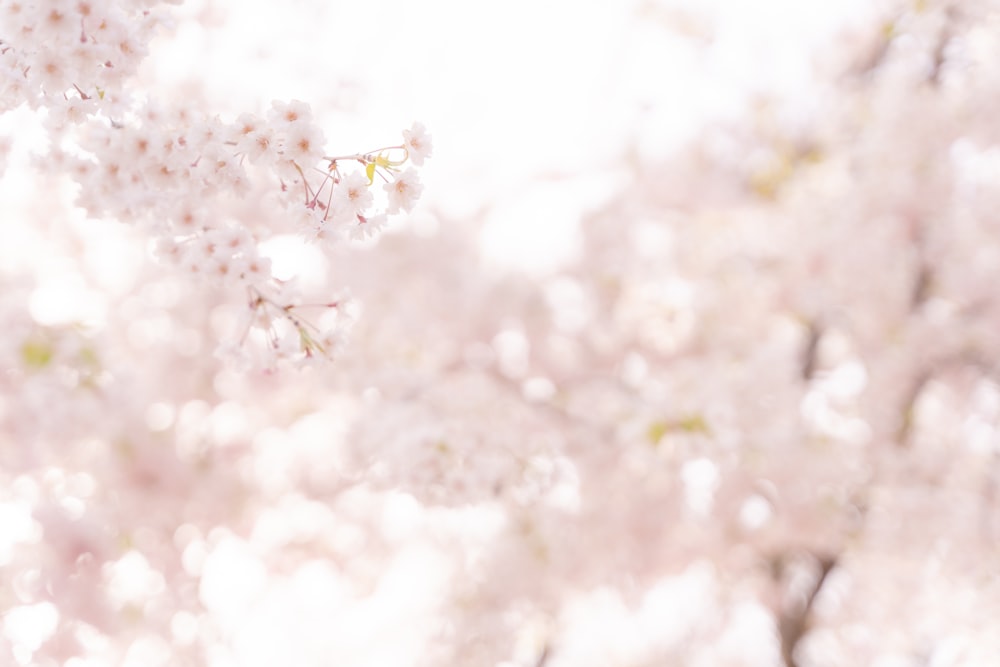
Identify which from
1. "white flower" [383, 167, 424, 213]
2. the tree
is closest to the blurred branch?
the tree

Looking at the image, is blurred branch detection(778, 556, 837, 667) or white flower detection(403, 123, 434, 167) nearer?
white flower detection(403, 123, 434, 167)

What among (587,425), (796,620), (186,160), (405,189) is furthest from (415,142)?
(796,620)

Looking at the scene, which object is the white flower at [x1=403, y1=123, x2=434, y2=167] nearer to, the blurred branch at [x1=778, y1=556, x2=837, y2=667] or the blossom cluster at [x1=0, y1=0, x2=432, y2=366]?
the blossom cluster at [x1=0, y1=0, x2=432, y2=366]

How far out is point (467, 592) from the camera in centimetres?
523

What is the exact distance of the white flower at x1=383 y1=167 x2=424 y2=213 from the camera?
1.88 meters

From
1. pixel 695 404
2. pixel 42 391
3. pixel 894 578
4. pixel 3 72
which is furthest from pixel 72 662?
pixel 894 578

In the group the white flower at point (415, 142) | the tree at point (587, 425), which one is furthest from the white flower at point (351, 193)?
the tree at point (587, 425)

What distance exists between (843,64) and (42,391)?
671 cm

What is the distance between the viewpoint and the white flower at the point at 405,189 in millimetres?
1878

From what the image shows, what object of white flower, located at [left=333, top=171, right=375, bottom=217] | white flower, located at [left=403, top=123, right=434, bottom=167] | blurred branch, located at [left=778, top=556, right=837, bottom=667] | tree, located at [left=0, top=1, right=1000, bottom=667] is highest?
white flower, located at [left=403, top=123, right=434, bottom=167]

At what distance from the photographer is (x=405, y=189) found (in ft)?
6.19

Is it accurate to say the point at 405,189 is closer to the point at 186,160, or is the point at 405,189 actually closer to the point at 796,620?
the point at 186,160

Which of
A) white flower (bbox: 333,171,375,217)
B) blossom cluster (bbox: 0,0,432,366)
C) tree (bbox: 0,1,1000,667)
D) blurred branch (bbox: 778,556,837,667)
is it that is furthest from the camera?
blurred branch (bbox: 778,556,837,667)

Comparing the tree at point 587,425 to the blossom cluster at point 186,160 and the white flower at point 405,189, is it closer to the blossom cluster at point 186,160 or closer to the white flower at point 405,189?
the blossom cluster at point 186,160
